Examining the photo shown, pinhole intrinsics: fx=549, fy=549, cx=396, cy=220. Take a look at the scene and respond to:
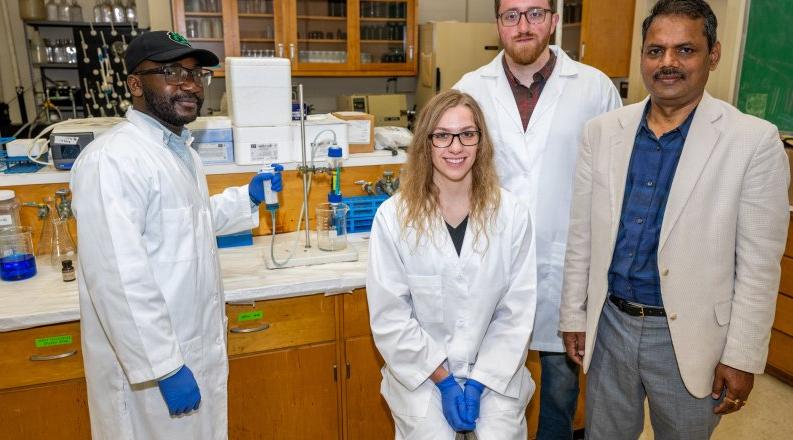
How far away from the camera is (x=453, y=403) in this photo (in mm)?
1420

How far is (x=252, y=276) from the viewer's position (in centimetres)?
181

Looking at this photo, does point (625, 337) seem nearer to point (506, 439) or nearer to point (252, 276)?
point (506, 439)

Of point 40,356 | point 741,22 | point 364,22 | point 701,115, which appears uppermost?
point 364,22

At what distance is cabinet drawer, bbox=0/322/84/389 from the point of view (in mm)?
1562

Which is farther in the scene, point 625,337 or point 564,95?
point 564,95

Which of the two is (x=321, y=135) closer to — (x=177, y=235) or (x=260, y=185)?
(x=260, y=185)

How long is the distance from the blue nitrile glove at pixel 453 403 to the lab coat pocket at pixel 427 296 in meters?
0.17

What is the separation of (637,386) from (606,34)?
3138mm

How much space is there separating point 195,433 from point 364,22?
13.3ft

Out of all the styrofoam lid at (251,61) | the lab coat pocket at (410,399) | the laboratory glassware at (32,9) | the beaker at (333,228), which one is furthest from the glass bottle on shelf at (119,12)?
the lab coat pocket at (410,399)

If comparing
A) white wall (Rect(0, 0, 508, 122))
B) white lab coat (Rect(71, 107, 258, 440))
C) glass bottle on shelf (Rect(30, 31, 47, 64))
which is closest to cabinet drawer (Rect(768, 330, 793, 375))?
white lab coat (Rect(71, 107, 258, 440))

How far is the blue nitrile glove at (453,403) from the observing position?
1404 millimetres

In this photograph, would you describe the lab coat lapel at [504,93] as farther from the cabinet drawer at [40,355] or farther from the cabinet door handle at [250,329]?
the cabinet drawer at [40,355]

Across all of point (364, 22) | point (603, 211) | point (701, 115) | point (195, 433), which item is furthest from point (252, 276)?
point (364, 22)
